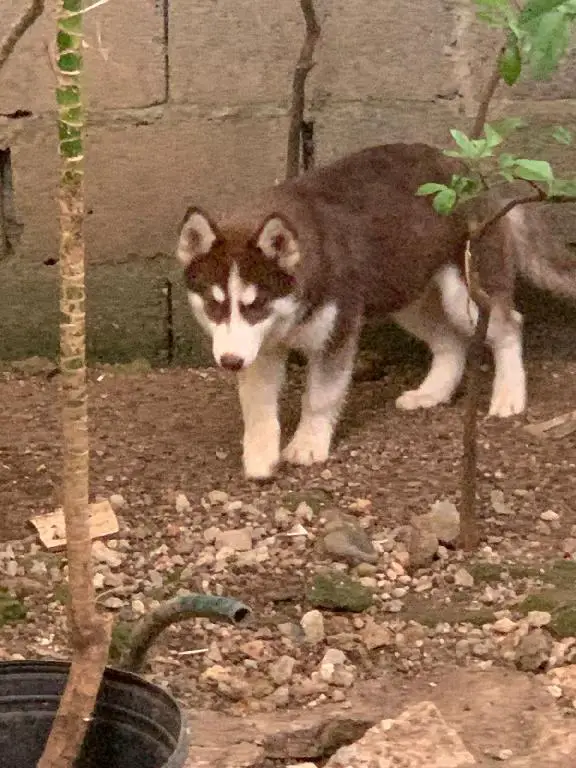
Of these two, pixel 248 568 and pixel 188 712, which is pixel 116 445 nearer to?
pixel 248 568

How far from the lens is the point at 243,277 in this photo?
10.1 ft

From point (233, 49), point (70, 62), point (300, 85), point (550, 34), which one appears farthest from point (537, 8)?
point (233, 49)

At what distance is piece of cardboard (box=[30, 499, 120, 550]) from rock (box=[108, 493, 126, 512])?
0.03 meters

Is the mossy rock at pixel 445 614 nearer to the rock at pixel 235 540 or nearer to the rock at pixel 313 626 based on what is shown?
the rock at pixel 313 626

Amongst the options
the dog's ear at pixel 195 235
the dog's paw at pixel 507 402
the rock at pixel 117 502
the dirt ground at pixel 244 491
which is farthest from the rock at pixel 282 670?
the dog's paw at pixel 507 402

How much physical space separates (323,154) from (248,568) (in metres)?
1.68

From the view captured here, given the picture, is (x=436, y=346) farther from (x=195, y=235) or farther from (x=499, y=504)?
(x=195, y=235)

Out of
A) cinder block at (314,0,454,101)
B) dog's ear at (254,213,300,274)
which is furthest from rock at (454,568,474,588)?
cinder block at (314,0,454,101)

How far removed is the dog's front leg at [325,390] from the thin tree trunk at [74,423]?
5.56 ft

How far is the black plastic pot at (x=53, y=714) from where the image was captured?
5.75ft

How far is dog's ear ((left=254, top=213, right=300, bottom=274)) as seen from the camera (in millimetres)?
3016

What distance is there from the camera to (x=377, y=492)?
3076mm

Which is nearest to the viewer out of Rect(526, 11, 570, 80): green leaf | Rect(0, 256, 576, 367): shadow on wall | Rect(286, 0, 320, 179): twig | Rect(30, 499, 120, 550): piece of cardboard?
Rect(526, 11, 570, 80): green leaf

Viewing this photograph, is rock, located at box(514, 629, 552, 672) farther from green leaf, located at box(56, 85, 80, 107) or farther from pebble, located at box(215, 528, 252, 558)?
green leaf, located at box(56, 85, 80, 107)
